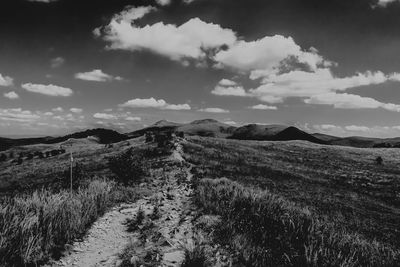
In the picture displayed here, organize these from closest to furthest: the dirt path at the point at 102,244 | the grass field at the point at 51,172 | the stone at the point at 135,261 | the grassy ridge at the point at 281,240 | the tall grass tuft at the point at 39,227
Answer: the tall grass tuft at the point at 39,227, the stone at the point at 135,261, the grassy ridge at the point at 281,240, the dirt path at the point at 102,244, the grass field at the point at 51,172

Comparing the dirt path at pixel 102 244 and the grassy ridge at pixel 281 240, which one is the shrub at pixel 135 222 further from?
the grassy ridge at pixel 281 240

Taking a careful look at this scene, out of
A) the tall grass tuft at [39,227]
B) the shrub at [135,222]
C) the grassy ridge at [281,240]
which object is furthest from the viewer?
the shrub at [135,222]

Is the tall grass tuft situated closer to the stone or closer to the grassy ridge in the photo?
the stone

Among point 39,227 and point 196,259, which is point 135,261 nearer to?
point 196,259

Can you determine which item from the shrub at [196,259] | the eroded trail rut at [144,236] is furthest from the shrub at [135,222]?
the shrub at [196,259]

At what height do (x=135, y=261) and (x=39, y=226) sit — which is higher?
(x=39, y=226)

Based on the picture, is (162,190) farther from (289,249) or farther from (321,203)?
(321,203)

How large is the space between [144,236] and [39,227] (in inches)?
96.9

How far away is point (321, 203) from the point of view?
65.5 ft

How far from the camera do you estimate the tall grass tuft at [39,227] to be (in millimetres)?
5801

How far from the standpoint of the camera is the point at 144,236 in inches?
314

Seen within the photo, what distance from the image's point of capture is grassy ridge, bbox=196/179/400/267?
631 centimetres

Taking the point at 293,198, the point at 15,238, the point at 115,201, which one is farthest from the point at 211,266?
the point at 293,198

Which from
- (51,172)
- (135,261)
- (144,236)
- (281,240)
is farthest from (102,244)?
(51,172)
